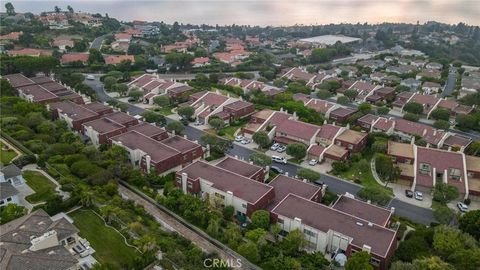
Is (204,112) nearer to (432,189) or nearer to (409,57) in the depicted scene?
(432,189)

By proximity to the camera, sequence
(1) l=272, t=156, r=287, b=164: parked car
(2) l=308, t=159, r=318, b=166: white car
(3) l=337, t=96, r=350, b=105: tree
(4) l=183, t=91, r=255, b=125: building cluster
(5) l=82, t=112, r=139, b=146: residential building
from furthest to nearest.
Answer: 1. (3) l=337, t=96, r=350, b=105: tree
2. (4) l=183, t=91, r=255, b=125: building cluster
3. (5) l=82, t=112, r=139, b=146: residential building
4. (1) l=272, t=156, r=287, b=164: parked car
5. (2) l=308, t=159, r=318, b=166: white car

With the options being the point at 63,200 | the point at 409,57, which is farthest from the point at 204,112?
the point at 409,57

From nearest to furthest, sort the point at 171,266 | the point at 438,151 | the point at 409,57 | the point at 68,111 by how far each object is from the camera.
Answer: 1. the point at 171,266
2. the point at 438,151
3. the point at 68,111
4. the point at 409,57

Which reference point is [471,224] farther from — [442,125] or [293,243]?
[442,125]

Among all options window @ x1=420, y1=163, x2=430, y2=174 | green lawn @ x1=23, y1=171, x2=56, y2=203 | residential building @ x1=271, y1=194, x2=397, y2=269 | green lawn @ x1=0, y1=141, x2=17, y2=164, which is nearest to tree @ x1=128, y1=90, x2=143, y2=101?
green lawn @ x1=0, y1=141, x2=17, y2=164

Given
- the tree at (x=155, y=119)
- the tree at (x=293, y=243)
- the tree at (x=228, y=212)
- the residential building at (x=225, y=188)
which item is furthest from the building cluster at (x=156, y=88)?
the tree at (x=293, y=243)

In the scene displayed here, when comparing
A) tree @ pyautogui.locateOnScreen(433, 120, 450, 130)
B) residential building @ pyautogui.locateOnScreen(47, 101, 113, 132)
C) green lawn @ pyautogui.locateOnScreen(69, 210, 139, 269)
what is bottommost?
green lawn @ pyautogui.locateOnScreen(69, 210, 139, 269)

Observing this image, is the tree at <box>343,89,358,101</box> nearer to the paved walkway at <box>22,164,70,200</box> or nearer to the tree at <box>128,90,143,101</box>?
the tree at <box>128,90,143,101</box>
